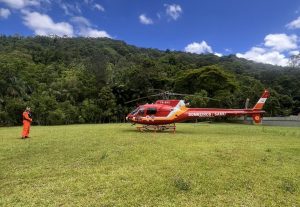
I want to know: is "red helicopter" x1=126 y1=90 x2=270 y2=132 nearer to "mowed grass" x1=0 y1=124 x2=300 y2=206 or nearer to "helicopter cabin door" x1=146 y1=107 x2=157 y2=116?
"helicopter cabin door" x1=146 y1=107 x2=157 y2=116

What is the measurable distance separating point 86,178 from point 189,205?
2950 mm

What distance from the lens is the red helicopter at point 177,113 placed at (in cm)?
2058

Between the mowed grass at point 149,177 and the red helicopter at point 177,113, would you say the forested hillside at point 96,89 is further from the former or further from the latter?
the mowed grass at point 149,177

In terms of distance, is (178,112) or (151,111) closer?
(178,112)

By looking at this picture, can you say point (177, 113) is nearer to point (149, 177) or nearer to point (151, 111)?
→ point (151, 111)

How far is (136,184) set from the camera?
723 cm

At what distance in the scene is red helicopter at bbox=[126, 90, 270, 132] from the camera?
20.6 m

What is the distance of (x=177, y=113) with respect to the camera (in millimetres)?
20688

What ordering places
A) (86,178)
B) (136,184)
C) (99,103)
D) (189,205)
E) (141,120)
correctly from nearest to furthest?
(189,205) < (136,184) < (86,178) < (141,120) < (99,103)

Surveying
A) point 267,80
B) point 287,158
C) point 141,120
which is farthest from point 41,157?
point 267,80

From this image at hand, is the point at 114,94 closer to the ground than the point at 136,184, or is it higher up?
higher up

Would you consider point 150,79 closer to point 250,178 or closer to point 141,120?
point 141,120

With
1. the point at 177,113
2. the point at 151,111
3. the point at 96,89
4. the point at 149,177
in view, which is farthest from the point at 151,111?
the point at 96,89

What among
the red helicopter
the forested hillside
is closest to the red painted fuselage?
the red helicopter
